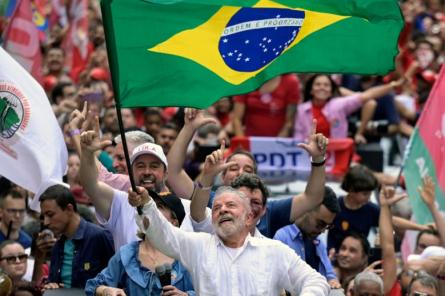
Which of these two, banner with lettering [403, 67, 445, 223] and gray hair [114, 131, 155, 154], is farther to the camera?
banner with lettering [403, 67, 445, 223]

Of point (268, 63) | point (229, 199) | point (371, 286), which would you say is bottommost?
point (371, 286)

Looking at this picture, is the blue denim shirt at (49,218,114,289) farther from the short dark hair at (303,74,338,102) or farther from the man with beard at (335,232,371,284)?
the short dark hair at (303,74,338,102)

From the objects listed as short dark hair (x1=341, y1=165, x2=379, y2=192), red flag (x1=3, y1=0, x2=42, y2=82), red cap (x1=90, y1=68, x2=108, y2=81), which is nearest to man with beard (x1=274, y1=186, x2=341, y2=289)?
short dark hair (x1=341, y1=165, x2=379, y2=192)

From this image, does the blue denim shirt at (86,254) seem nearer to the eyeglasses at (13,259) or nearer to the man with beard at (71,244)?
the man with beard at (71,244)

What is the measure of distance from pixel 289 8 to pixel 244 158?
1.42 m

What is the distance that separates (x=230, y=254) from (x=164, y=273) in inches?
16.1

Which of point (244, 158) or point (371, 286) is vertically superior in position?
point (244, 158)

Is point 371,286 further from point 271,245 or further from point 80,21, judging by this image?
point 80,21

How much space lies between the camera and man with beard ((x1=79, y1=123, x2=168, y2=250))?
1081 centimetres

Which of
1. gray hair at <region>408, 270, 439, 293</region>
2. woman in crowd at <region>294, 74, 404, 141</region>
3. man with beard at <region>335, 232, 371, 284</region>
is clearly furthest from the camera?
woman in crowd at <region>294, 74, 404, 141</region>

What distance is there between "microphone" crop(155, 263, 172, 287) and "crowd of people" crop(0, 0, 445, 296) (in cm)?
1

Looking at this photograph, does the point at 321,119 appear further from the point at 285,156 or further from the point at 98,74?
the point at 98,74

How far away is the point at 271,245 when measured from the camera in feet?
31.6

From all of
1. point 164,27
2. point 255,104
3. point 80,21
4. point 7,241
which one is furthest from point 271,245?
point 80,21
